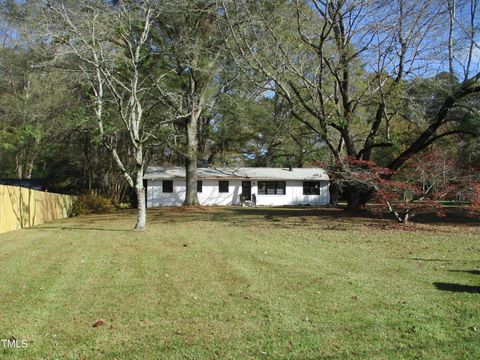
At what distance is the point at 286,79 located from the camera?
2156 centimetres

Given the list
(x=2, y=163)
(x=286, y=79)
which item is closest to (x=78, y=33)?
(x=286, y=79)

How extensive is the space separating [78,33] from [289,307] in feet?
42.0

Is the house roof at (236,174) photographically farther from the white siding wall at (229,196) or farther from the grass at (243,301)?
the grass at (243,301)

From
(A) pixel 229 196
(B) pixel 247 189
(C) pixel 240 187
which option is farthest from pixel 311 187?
(A) pixel 229 196

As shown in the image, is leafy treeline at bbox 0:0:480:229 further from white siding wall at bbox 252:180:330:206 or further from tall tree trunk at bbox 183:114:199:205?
white siding wall at bbox 252:180:330:206

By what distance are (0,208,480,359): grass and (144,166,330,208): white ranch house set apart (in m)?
23.8

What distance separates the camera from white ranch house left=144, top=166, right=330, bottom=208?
35.8m

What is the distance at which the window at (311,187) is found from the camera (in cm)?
3850

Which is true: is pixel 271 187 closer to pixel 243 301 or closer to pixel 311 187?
pixel 311 187

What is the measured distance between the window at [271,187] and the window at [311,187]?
2009 millimetres

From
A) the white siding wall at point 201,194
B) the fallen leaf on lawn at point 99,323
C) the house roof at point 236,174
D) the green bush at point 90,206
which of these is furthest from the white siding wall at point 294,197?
the fallen leaf on lawn at point 99,323

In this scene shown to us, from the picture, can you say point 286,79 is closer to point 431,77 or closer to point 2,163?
point 431,77

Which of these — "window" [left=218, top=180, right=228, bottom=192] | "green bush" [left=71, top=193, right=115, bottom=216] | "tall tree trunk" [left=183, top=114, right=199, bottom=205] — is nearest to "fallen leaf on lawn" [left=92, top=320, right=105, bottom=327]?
"green bush" [left=71, top=193, right=115, bottom=216]

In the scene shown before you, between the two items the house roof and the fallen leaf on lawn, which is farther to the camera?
the house roof
